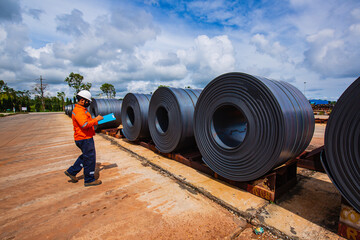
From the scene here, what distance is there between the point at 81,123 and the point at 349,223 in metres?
3.95

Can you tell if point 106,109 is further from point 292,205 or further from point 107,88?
point 107,88

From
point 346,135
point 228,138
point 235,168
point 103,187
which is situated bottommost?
point 103,187

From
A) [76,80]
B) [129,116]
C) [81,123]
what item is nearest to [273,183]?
[81,123]

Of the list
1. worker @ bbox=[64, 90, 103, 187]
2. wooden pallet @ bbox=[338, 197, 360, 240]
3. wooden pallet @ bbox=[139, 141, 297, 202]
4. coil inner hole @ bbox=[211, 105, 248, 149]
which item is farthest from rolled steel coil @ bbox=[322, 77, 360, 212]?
worker @ bbox=[64, 90, 103, 187]

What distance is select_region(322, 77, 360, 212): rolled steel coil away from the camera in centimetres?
181

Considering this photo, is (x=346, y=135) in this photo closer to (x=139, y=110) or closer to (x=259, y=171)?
(x=259, y=171)

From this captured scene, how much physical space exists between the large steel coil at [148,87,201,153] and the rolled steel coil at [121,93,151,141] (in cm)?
96

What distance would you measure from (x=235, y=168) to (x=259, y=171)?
0.42m

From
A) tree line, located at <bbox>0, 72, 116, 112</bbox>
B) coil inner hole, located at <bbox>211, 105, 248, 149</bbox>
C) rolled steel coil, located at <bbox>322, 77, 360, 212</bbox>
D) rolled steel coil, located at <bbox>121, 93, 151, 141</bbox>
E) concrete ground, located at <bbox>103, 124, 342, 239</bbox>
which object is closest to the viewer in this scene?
rolled steel coil, located at <bbox>322, 77, 360, 212</bbox>

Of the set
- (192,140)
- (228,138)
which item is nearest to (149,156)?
(192,140)

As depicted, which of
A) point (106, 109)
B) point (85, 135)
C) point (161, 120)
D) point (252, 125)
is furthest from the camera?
point (106, 109)

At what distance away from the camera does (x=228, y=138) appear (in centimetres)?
373

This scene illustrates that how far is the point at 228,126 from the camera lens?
12.6 feet

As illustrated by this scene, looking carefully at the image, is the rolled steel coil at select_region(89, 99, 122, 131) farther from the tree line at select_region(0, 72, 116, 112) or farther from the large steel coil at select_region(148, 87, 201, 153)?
the tree line at select_region(0, 72, 116, 112)
